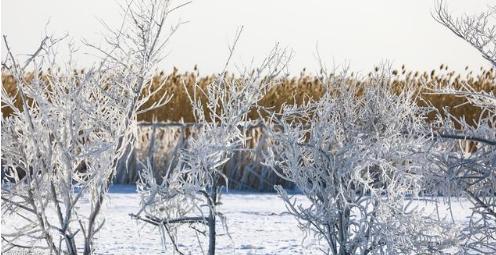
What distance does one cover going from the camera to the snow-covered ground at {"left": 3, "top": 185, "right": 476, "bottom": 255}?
9.25m

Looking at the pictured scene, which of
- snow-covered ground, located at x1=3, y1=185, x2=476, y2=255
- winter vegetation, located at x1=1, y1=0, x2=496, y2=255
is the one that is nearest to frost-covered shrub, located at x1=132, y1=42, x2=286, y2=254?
winter vegetation, located at x1=1, y1=0, x2=496, y2=255

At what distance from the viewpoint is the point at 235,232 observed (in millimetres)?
10695

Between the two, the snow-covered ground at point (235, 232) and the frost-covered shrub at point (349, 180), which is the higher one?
the frost-covered shrub at point (349, 180)

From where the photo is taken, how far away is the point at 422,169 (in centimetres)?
644

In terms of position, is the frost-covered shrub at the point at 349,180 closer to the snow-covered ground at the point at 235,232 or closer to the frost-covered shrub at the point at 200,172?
the frost-covered shrub at the point at 200,172

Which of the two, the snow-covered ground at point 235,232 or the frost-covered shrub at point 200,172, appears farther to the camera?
the snow-covered ground at point 235,232

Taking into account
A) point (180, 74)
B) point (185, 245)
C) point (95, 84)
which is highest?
A: point (180, 74)

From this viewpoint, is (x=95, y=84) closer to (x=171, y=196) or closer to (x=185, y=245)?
(x=171, y=196)

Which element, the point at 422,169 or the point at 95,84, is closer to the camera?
the point at 95,84

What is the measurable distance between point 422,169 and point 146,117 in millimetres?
14660

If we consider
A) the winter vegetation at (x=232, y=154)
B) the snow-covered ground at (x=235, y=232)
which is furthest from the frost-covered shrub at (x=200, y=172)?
the snow-covered ground at (x=235, y=232)

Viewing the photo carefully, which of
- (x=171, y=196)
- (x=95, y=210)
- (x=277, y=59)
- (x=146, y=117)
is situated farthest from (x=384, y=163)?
(x=146, y=117)

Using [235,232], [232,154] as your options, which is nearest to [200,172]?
[232,154]

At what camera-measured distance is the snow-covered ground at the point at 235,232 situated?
9250 mm
